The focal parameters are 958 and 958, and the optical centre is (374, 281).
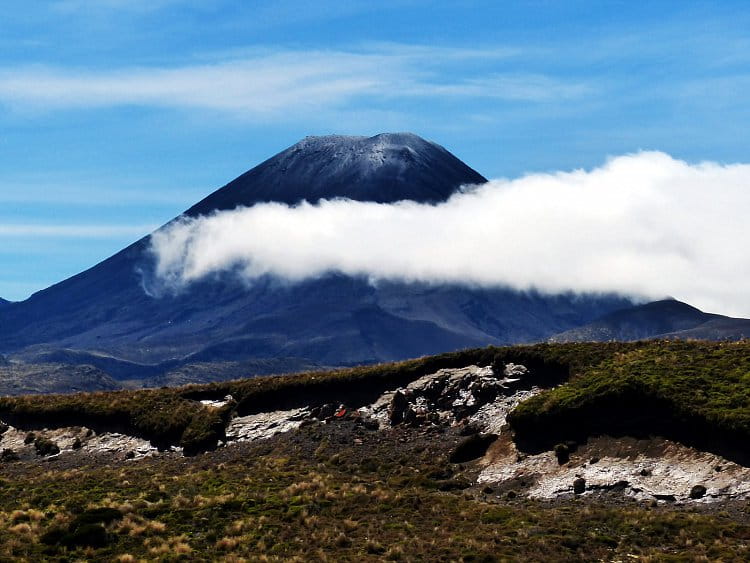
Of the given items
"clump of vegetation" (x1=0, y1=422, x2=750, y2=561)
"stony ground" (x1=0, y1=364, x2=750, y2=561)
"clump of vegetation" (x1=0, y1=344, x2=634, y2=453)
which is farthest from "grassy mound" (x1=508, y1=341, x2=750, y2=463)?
"clump of vegetation" (x1=0, y1=422, x2=750, y2=561)

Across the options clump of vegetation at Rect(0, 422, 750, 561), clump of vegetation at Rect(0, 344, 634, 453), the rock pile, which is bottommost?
clump of vegetation at Rect(0, 422, 750, 561)

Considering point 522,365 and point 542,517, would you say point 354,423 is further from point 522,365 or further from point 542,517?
point 542,517

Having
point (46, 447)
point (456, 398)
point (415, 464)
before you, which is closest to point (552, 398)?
point (456, 398)

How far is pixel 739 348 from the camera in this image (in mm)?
59031

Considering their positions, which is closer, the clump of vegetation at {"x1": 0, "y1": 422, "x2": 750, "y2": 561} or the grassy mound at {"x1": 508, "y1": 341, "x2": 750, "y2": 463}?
the clump of vegetation at {"x1": 0, "y1": 422, "x2": 750, "y2": 561}

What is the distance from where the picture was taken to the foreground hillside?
4091 cm

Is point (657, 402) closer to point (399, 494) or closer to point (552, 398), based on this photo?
point (552, 398)

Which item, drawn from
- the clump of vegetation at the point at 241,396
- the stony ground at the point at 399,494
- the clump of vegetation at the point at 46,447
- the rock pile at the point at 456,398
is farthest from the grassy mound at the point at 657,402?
the clump of vegetation at the point at 46,447

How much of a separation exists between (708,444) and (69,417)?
50.7 meters

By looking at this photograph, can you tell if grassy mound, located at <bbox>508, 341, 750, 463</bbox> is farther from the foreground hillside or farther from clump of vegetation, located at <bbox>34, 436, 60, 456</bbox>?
clump of vegetation, located at <bbox>34, 436, 60, 456</bbox>

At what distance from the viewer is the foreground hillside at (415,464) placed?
1610 inches

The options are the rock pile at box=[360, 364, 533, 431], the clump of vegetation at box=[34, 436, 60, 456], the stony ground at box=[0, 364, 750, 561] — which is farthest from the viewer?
the clump of vegetation at box=[34, 436, 60, 456]

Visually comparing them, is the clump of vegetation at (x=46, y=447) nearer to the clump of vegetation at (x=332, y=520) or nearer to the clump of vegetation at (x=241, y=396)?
the clump of vegetation at (x=241, y=396)

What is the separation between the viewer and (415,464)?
56.1 metres
